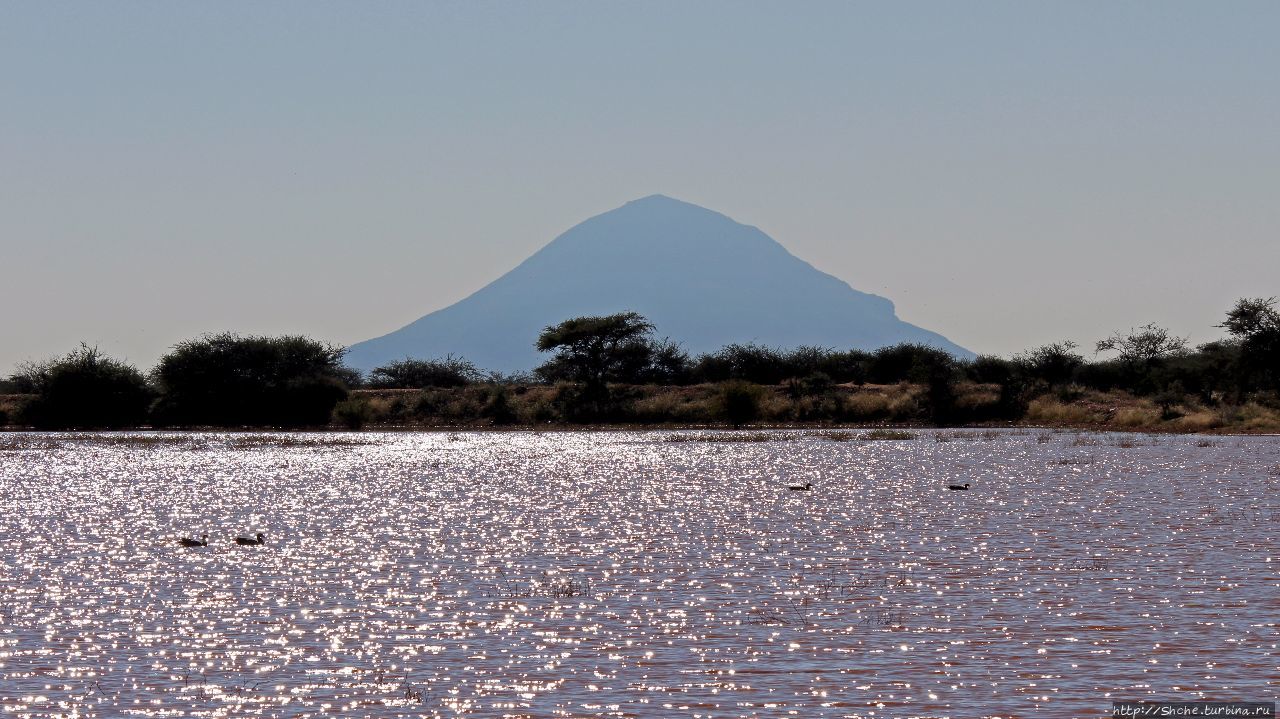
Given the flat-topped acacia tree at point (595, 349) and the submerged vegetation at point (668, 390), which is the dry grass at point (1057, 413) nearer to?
the submerged vegetation at point (668, 390)

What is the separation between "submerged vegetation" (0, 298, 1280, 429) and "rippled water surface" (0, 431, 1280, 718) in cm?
4973

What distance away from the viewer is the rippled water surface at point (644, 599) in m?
12.7

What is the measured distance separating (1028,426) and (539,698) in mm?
75832

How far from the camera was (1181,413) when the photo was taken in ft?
266

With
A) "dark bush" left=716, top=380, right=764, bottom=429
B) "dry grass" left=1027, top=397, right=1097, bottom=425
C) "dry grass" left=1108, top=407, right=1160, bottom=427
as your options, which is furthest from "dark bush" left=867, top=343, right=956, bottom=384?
"dry grass" left=1108, top=407, right=1160, bottom=427

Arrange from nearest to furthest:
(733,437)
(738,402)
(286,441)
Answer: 1. (733,437)
2. (286,441)
3. (738,402)

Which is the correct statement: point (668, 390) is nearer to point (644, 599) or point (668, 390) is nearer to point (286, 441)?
point (286, 441)

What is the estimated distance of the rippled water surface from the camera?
41.5 ft

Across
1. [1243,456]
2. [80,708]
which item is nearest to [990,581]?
[80,708]

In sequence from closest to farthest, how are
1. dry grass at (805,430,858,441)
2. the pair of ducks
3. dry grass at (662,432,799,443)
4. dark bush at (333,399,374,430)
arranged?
the pair of ducks < dry grass at (662,432,799,443) < dry grass at (805,430,858,441) < dark bush at (333,399,374,430)

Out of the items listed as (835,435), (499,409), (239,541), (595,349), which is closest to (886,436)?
(835,435)

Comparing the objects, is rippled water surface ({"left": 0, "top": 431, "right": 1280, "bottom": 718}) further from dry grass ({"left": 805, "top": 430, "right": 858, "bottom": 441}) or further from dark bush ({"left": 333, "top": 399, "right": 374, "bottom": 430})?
dark bush ({"left": 333, "top": 399, "right": 374, "bottom": 430})

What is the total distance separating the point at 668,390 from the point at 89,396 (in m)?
39.7

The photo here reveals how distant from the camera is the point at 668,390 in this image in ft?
335
